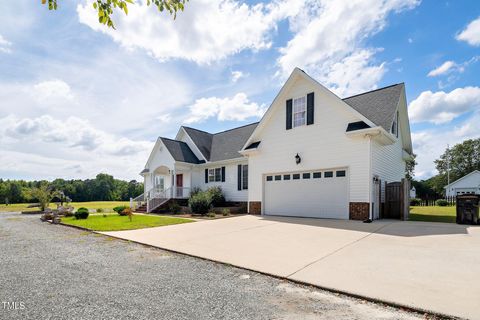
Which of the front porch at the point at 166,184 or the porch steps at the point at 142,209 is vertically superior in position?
the front porch at the point at 166,184

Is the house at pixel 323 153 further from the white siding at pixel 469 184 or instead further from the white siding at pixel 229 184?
the white siding at pixel 469 184

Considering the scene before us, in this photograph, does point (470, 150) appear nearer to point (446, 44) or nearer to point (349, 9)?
point (446, 44)

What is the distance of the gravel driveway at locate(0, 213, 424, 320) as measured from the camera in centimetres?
324

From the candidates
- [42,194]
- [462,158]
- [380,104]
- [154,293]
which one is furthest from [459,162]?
[42,194]

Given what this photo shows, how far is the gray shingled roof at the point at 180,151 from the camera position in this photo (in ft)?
69.3

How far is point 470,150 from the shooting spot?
57.3m

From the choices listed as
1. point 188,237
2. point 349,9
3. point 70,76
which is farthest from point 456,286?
point 70,76

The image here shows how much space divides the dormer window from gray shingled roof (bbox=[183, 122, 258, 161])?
6075 millimetres

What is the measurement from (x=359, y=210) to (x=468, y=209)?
162 inches

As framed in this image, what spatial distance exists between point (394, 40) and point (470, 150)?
2532 inches

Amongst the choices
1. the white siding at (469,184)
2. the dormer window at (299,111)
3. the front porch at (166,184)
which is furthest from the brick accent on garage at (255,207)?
the white siding at (469,184)

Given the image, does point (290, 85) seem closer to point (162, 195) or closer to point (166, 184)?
point (162, 195)

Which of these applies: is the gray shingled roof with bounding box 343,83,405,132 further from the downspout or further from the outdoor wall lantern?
the outdoor wall lantern

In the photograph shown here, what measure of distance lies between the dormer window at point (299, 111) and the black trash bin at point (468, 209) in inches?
303
